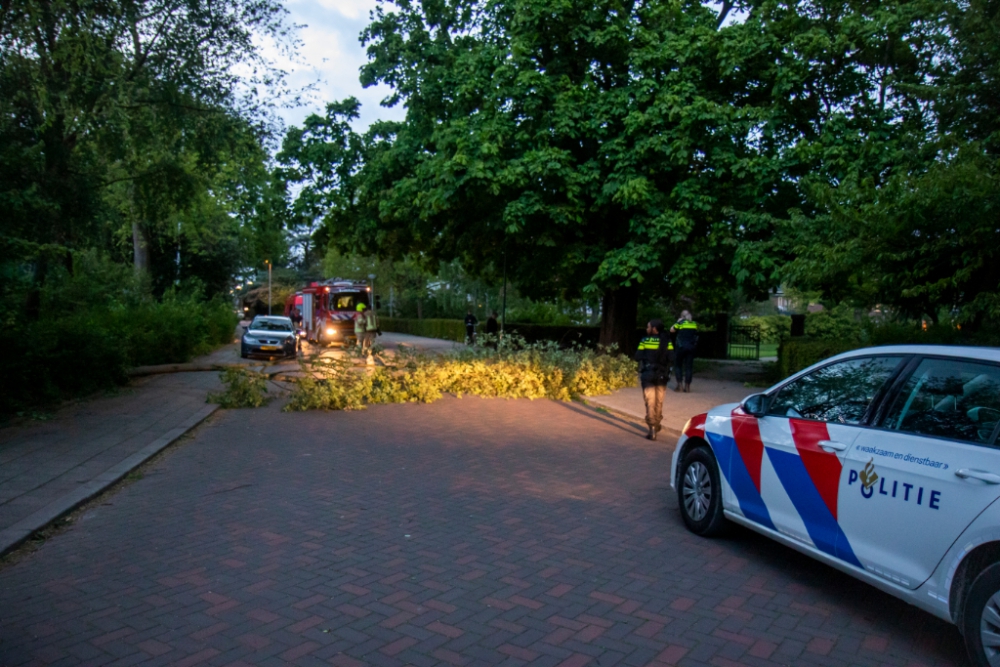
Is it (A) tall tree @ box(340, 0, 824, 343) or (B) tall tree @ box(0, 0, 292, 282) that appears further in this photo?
(A) tall tree @ box(340, 0, 824, 343)

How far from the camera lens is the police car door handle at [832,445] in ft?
15.5

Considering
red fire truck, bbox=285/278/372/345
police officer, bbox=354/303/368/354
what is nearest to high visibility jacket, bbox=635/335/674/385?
police officer, bbox=354/303/368/354

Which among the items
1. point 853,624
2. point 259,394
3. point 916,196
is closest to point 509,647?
point 853,624

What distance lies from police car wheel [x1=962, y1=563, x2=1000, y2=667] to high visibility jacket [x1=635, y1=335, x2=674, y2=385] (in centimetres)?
734

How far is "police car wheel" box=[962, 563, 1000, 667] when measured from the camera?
3602 millimetres

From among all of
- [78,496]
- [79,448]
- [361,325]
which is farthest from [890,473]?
[361,325]

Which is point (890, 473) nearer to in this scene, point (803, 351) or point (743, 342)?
point (803, 351)

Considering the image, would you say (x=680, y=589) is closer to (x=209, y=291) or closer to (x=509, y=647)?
(x=509, y=647)

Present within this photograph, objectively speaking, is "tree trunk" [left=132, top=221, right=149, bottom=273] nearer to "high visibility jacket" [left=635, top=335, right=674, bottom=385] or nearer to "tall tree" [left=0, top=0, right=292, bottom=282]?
"tall tree" [left=0, top=0, right=292, bottom=282]

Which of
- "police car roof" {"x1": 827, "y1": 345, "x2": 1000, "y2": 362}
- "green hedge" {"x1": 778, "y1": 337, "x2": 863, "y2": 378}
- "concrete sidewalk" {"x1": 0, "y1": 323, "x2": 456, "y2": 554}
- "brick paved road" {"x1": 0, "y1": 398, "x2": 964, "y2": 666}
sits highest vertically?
"police car roof" {"x1": 827, "y1": 345, "x2": 1000, "y2": 362}

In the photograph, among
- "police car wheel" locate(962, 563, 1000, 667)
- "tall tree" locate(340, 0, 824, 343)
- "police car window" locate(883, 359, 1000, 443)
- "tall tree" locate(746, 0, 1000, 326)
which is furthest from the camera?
"tall tree" locate(340, 0, 824, 343)

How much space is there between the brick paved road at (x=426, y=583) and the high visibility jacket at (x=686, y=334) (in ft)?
27.4

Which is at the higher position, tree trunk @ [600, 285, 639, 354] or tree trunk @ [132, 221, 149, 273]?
tree trunk @ [132, 221, 149, 273]

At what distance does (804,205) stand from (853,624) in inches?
552
